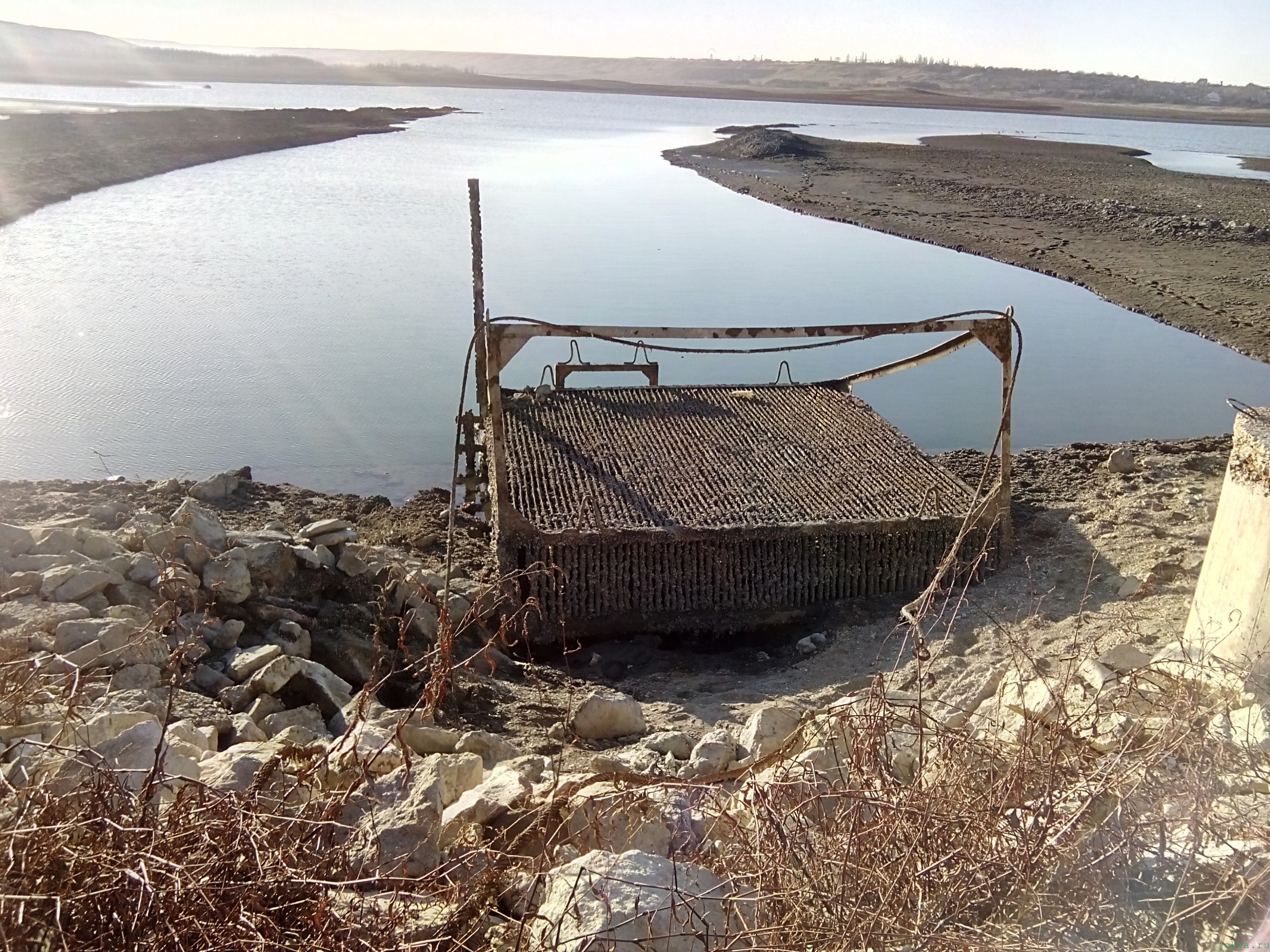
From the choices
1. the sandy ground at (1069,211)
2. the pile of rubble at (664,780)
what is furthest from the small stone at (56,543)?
the sandy ground at (1069,211)

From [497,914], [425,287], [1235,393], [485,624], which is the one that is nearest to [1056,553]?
[485,624]

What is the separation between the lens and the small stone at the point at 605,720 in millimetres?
4805

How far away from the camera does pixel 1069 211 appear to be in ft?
80.5

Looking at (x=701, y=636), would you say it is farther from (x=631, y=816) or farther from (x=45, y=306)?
(x=45, y=306)

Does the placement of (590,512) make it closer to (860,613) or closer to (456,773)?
(860,613)

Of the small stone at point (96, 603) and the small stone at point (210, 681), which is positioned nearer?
the small stone at point (210, 681)

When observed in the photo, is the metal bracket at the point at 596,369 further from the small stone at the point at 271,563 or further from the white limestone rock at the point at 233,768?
the white limestone rock at the point at 233,768

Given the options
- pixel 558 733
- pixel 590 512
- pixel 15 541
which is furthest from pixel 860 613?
pixel 15 541

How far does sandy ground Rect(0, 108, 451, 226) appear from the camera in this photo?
2388 centimetres

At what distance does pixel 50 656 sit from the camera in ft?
13.3

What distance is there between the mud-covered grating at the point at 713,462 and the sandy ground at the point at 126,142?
17.8 meters

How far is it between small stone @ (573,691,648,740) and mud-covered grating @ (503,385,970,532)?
158 cm

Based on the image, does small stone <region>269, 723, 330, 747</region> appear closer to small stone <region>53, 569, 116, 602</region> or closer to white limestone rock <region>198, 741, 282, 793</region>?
white limestone rock <region>198, 741, 282, 793</region>

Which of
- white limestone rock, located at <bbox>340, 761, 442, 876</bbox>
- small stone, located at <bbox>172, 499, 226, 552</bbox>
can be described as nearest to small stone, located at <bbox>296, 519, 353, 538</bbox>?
small stone, located at <bbox>172, 499, 226, 552</bbox>
